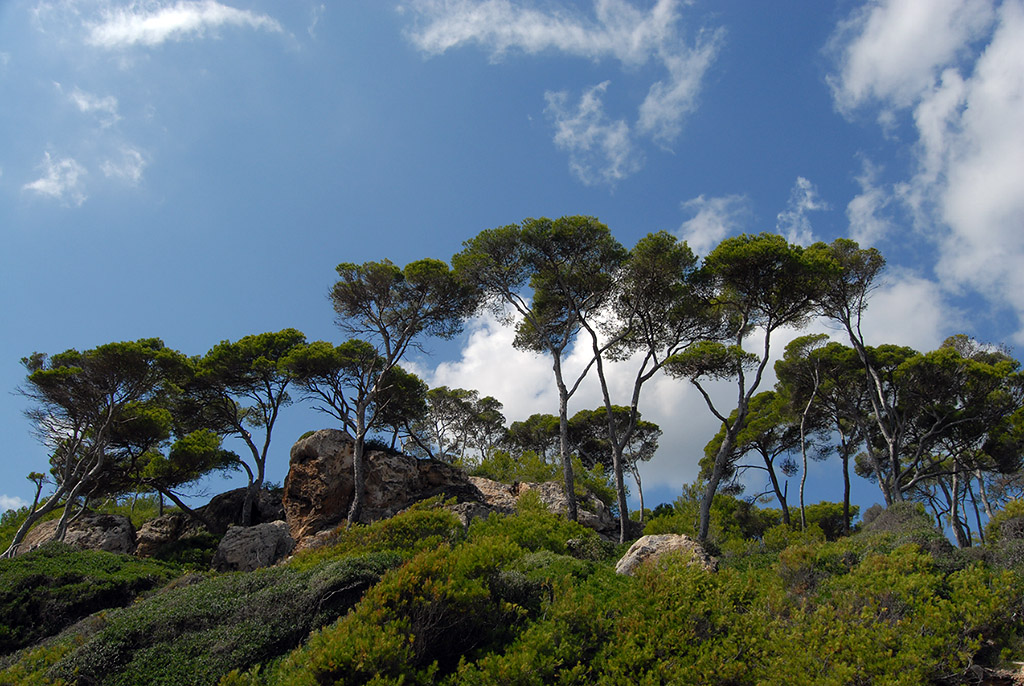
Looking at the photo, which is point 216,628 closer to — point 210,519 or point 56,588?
point 56,588

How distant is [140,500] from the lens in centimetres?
4609

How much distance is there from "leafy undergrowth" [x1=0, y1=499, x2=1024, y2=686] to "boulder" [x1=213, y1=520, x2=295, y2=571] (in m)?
9.21

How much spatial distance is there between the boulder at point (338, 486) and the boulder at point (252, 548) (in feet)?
3.09

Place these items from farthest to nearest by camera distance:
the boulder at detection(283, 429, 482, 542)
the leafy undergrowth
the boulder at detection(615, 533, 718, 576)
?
the boulder at detection(283, 429, 482, 542)
the boulder at detection(615, 533, 718, 576)
the leafy undergrowth

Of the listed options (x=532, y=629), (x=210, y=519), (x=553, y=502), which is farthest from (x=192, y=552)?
(x=532, y=629)

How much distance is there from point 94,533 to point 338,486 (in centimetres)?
944

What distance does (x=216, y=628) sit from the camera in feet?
32.8

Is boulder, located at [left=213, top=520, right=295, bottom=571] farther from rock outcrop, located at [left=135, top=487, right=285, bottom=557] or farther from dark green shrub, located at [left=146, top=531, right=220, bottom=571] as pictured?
rock outcrop, located at [left=135, top=487, right=285, bottom=557]

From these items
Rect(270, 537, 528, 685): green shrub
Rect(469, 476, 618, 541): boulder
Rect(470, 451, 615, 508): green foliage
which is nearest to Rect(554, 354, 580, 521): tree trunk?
Rect(469, 476, 618, 541): boulder

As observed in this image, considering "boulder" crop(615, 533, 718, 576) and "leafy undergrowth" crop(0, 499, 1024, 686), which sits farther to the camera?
"boulder" crop(615, 533, 718, 576)

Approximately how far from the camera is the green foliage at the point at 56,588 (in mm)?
14445

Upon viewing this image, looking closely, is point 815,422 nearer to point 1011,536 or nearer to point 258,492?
point 1011,536

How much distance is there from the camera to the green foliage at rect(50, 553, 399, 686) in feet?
29.6

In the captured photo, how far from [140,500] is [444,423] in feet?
86.1
